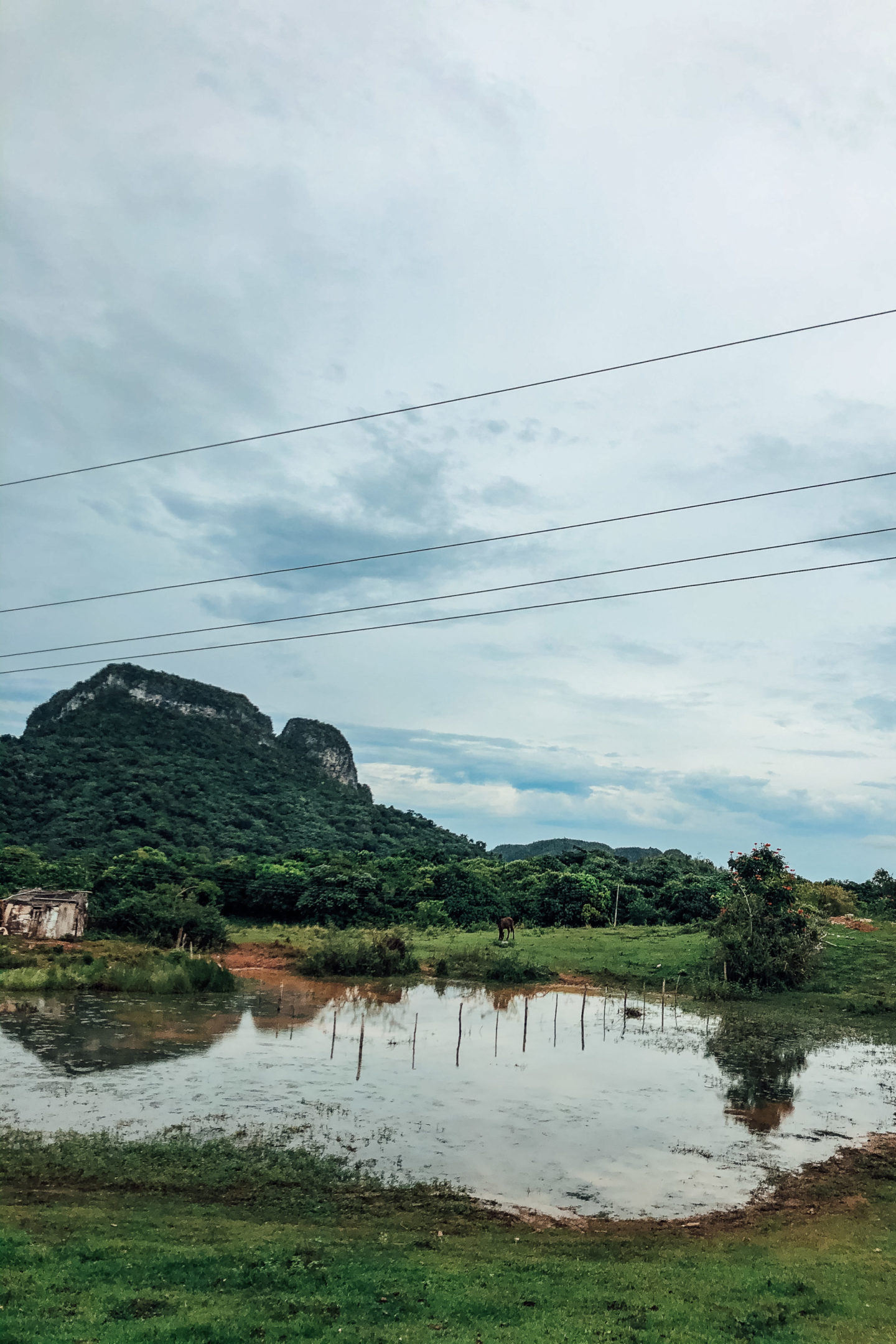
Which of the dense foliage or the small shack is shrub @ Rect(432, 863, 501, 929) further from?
the small shack

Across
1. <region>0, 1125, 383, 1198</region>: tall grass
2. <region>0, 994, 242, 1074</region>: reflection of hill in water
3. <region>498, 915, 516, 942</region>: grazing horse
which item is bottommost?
<region>0, 994, 242, 1074</region>: reflection of hill in water

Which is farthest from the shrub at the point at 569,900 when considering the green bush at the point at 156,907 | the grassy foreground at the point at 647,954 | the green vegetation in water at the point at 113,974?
the green vegetation in water at the point at 113,974

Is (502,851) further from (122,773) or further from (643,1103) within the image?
(643,1103)

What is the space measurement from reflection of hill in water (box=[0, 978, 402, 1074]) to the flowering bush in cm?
1674

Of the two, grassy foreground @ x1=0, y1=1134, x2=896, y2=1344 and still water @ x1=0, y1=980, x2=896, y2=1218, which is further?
still water @ x1=0, y1=980, x2=896, y2=1218

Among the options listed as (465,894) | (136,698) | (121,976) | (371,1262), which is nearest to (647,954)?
(465,894)

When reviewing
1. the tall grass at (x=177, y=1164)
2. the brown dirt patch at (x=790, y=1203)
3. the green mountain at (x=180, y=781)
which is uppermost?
the green mountain at (x=180, y=781)

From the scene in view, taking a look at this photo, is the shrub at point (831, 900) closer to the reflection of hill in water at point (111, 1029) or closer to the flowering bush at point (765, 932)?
the flowering bush at point (765, 932)

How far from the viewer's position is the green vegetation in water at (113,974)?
37.8 m

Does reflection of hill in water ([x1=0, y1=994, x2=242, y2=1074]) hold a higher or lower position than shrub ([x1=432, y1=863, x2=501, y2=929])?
lower

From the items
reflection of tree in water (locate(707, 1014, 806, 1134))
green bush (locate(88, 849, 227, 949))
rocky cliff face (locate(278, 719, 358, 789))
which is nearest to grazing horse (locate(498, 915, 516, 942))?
green bush (locate(88, 849, 227, 949))

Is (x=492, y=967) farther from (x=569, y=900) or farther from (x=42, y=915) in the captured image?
(x=42, y=915)

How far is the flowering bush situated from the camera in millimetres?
41281

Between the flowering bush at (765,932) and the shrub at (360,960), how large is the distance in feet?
54.9
